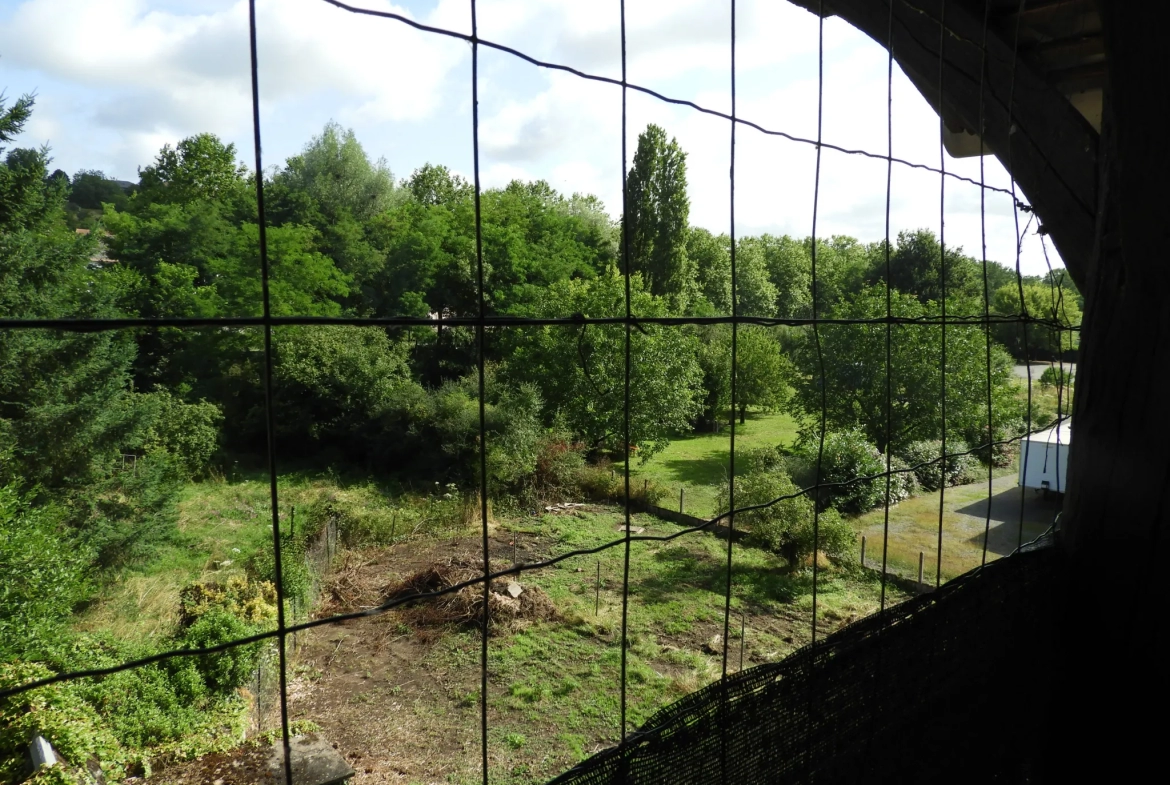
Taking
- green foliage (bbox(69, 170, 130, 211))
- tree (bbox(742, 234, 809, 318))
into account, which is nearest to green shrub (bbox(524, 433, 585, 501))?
green foliage (bbox(69, 170, 130, 211))

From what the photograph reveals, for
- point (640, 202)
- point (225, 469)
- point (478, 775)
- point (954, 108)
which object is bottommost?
point (478, 775)

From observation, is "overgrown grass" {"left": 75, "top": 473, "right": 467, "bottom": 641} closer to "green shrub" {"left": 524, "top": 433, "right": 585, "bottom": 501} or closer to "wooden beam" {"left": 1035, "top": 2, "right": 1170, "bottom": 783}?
"green shrub" {"left": 524, "top": 433, "right": 585, "bottom": 501}

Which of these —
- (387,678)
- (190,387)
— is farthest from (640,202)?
(387,678)

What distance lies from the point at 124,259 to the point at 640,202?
1061cm

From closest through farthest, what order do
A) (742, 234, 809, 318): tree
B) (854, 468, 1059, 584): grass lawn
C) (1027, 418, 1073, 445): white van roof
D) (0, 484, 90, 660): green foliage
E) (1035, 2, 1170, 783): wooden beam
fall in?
(1035, 2, 1170, 783): wooden beam → (1027, 418, 1073, 445): white van roof → (0, 484, 90, 660): green foliage → (854, 468, 1059, 584): grass lawn → (742, 234, 809, 318): tree

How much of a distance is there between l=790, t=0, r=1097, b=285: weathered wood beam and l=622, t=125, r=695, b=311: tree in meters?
16.8

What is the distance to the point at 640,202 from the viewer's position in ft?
55.4

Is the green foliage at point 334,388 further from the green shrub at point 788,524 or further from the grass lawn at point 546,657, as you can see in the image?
the green shrub at point 788,524

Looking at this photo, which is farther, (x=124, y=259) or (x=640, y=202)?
(x=640, y=202)

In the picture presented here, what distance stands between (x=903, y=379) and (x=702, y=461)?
17.4 feet

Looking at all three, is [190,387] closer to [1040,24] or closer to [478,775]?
[478,775]

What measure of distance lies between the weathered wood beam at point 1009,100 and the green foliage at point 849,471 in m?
9.83

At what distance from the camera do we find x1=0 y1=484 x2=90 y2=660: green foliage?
19.9ft

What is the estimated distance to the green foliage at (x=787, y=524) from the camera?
10078mm
